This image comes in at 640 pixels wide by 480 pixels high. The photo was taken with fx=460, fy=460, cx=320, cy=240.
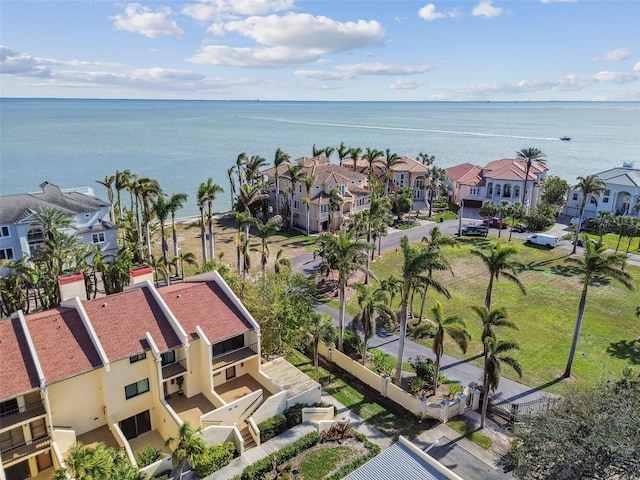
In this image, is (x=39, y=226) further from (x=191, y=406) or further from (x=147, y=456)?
(x=147, y=456)

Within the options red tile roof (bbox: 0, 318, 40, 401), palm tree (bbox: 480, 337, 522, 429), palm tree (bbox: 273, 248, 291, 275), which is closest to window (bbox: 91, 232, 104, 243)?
palm tree (bbox: 273, 248, 291, 275)

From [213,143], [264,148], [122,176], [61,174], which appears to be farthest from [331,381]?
[213,143]

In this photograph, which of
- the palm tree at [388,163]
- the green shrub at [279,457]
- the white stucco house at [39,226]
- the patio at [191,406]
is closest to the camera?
the green shrub at [279,457]

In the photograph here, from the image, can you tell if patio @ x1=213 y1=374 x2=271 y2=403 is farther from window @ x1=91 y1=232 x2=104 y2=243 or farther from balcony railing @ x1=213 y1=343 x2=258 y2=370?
window @ x1=91 y1=232 x2=104 y2=243

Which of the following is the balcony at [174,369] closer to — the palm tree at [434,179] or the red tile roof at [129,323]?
the red tile roof at [129,323]

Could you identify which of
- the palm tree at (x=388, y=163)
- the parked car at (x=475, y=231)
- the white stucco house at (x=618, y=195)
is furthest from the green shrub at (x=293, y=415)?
the white stucco house at (x=618, y=195)

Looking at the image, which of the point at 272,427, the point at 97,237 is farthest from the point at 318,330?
the point at 97,237

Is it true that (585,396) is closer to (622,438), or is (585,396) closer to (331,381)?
(622,438)
